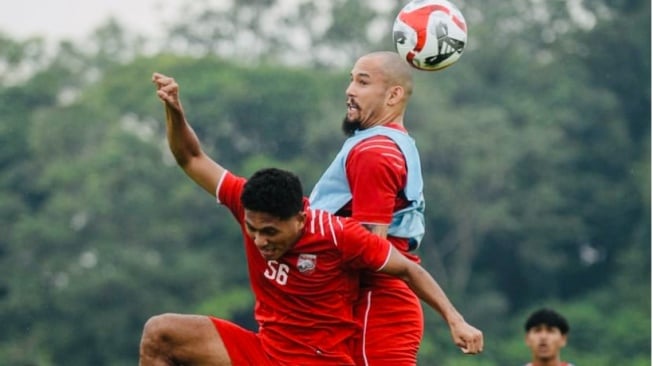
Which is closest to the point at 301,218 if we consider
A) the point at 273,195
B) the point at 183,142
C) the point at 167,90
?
the point at 273,195

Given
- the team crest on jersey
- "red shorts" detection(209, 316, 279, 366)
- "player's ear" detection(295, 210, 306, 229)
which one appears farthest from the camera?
"red shorts" detection(209, 316, 279, 366)

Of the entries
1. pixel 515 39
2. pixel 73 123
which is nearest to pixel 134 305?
pixel 73 123

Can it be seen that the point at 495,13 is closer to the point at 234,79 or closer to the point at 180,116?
the point at 234,79

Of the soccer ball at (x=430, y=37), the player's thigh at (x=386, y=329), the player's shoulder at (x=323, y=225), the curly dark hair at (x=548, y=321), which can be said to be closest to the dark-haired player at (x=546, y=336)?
the curly dark hair at (x=548, y=321)

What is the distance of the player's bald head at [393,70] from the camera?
9.08 m

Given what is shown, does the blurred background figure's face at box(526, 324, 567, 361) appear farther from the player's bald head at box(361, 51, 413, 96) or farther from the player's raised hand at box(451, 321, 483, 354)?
the player's raised hand at box(451, 321, 483, 354)

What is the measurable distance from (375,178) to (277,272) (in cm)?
68

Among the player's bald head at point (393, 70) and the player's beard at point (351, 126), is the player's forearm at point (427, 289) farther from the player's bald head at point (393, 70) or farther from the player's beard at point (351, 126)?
the player's bald head at point (393, 70)

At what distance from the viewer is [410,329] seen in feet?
29.0

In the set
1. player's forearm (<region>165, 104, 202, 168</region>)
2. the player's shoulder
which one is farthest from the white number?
player's forearm (<region>165, 104, 202, 168</region>)

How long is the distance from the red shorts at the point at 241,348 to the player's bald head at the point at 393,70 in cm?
156

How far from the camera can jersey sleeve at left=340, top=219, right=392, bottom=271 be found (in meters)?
8.45

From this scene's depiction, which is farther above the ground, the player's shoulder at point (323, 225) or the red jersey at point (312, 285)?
the player's shoulder at point (323, 225)

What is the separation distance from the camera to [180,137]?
350 inches
